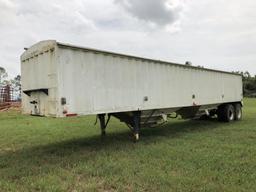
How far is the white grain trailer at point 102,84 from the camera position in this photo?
7.74 m

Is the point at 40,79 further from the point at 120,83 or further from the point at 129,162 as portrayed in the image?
the point at 129,162

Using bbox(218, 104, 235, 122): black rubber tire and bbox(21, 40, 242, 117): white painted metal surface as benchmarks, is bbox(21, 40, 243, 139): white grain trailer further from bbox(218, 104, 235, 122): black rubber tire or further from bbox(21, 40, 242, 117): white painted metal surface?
bbox(218, 104, 235, 122): black rubber tire

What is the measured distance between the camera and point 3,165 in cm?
748

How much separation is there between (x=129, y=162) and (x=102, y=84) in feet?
8.05

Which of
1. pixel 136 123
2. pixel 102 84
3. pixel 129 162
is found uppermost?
pixel 102 84

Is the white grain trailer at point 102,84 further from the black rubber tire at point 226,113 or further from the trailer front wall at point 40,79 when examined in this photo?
the black rubber tire at point 226,113

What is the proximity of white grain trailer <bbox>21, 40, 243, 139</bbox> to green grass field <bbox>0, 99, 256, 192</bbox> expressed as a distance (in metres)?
1.12

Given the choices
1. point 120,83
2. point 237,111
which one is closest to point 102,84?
point 120,83

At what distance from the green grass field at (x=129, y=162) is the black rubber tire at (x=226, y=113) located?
15.4ft

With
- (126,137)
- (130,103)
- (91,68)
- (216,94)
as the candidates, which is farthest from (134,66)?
(216,94)

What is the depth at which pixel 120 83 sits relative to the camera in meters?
9.37

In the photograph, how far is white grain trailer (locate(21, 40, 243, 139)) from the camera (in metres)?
7.74

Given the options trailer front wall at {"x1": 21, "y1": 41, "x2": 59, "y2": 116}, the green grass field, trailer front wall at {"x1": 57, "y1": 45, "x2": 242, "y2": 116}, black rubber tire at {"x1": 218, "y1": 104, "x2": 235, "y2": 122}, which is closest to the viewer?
the green grass field

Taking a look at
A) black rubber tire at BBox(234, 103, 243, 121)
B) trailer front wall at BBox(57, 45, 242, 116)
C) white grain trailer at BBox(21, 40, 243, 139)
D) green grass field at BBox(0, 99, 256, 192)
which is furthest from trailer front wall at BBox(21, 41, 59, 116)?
black rubber tire at BBox(234, 103, 243, 121)
